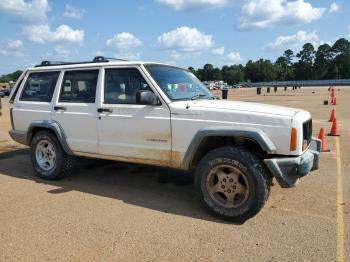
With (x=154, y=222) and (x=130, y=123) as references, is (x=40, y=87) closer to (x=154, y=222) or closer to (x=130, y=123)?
(x=130, y=123)

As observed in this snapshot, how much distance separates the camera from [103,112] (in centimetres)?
582

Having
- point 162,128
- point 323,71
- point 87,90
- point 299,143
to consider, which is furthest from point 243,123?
point 323,71

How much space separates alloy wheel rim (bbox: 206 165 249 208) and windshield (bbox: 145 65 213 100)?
4.03 feet

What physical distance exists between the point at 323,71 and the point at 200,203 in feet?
495

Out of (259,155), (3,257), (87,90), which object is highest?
(87,90)

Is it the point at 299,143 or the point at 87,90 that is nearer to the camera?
the point at 299,143

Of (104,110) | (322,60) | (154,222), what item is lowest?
(154,222)

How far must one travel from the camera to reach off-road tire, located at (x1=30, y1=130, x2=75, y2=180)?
21.3 ft

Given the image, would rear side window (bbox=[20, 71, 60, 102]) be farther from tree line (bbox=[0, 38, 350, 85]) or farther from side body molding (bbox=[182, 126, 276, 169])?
tree line (bbox=[0, 38, 350, 85])

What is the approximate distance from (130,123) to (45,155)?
2.12 meters

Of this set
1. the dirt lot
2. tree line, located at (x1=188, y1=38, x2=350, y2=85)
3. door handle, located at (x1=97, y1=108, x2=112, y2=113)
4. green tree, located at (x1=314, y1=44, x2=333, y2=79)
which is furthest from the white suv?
green tree, located at (x1=314, y1=44, x2=333, y2=79)

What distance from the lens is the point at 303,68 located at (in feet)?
489

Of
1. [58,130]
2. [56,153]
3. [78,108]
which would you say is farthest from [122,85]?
[56,153]

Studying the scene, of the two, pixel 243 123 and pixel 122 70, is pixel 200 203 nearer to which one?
pixel 243 123
